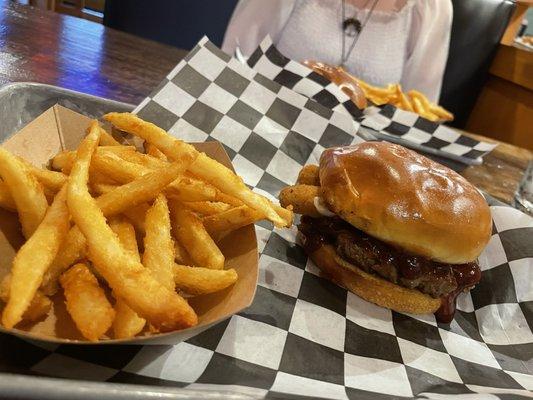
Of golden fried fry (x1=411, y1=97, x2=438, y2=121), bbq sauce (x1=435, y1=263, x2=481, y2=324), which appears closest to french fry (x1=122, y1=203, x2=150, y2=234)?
bbq sauce (x1=435, y1=263, x2=481, y2=324)

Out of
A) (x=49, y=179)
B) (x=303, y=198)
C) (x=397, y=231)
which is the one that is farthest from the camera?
(x=303, y=198)

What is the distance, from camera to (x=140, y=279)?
31.2 inches

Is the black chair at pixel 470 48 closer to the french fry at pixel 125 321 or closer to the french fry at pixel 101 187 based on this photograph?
the french fry at pixel 101 187

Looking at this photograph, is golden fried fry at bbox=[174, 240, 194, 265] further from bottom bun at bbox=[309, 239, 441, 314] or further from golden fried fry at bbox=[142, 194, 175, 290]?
bottom bun at bbox=[309, 239, 441, 314]

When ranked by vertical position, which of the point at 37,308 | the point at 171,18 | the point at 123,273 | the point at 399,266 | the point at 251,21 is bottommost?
the point at 171,18

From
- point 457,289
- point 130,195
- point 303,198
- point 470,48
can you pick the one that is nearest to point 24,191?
point 130,195

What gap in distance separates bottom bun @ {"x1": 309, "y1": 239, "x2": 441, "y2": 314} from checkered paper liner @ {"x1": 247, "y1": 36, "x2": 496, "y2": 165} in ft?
A: 3.31

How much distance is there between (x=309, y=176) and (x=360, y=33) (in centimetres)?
312

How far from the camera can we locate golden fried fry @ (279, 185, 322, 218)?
1.53 m

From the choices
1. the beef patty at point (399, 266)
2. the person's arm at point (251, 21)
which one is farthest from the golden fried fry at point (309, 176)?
the person's arm at point (251, 21)

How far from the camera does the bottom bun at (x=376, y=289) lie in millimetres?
1420

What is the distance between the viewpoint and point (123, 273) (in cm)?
80

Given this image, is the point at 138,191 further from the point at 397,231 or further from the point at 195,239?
the point at 397,231

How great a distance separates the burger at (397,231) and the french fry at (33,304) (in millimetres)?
837
